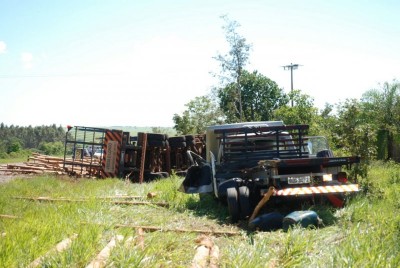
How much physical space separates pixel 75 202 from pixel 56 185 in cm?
407

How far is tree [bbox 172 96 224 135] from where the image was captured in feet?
128

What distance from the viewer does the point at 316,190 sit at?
6480 mm

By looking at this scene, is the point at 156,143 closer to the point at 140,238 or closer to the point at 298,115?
the point at 140,238

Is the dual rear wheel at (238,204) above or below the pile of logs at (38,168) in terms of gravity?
below

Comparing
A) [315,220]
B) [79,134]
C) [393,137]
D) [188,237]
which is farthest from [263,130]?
[393,137]

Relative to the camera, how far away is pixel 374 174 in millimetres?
12031

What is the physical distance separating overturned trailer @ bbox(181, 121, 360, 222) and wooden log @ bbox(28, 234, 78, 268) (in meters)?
3.01

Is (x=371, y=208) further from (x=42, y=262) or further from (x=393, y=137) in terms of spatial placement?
(x=393, y=137)

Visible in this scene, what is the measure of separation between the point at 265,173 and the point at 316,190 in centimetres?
93

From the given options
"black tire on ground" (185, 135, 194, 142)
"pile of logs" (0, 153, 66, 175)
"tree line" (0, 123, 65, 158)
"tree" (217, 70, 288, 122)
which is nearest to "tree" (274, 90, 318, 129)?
"black tire on ground" (185, 135, 194, 142)

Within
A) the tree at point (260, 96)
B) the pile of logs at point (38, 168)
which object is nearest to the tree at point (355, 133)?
the pile of logs at point (38, 168)

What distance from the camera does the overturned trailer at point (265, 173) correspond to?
669 centimetres

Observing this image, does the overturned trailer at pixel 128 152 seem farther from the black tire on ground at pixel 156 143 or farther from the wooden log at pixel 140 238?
the wooden log at pixel 140 238

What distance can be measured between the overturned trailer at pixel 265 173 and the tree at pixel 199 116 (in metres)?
29.4
